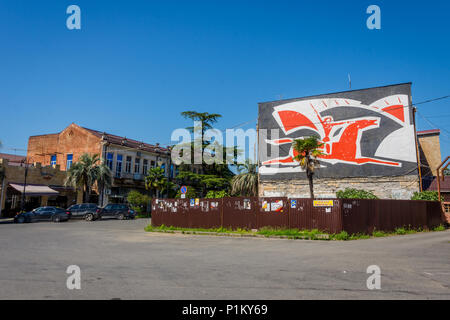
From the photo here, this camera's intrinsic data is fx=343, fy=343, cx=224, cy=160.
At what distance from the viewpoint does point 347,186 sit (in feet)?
110

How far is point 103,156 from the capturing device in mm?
45094

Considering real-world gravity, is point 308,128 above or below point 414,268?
above

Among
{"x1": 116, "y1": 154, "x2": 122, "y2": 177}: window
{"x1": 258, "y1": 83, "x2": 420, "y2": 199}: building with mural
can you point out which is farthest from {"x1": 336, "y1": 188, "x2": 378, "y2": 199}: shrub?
{"x1": 116, "y1": 154, "x2": 122, "y2": 177}: window

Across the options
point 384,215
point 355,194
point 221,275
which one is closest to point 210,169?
point 355,194

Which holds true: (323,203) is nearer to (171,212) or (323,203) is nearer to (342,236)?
(342,236)

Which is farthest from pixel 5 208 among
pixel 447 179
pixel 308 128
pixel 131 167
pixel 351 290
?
pixel 447 179

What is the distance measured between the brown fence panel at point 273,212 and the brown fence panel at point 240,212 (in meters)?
0.33

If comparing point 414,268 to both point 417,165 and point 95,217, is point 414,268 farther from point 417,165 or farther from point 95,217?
point 95,217

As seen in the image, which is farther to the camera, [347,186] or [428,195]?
[347,186]

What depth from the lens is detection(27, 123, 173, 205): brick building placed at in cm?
4600

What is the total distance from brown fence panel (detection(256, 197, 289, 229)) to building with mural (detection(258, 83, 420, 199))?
55.2 feet

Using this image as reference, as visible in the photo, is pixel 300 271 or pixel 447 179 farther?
pixel 447 179

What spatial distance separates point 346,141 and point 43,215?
29155mm
